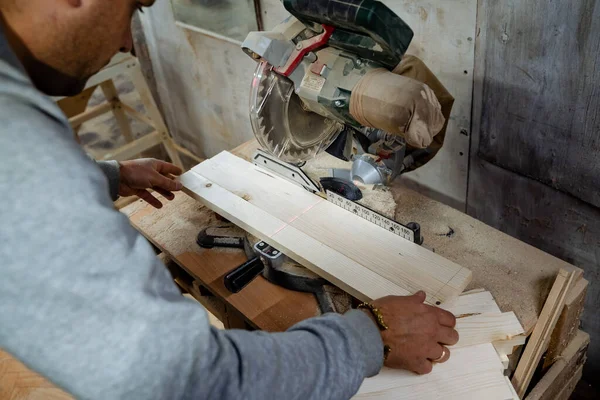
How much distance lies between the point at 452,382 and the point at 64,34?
37.1 inches

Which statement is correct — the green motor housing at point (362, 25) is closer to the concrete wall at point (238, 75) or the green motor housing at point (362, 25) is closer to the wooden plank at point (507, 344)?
the concrete wall at point (238, 75)

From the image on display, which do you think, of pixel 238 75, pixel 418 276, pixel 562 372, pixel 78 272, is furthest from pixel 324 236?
pixel 238 75

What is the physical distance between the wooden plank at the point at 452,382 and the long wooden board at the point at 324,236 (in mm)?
147

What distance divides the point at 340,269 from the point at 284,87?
0.49 meters

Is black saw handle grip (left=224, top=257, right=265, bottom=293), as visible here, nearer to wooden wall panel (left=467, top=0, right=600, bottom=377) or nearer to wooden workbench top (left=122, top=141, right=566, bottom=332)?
wooden workbench top (left=122, top=141, right=566, bottom=332)

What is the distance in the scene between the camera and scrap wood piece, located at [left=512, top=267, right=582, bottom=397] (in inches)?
45.9

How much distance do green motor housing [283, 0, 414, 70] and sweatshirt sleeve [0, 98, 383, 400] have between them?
65 centimetres

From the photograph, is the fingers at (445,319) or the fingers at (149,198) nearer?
Result: the fingers at (445,319)

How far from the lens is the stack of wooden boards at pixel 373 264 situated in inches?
41.9

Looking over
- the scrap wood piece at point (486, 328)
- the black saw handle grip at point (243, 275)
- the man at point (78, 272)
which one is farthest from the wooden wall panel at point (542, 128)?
the man at point (78, 272)

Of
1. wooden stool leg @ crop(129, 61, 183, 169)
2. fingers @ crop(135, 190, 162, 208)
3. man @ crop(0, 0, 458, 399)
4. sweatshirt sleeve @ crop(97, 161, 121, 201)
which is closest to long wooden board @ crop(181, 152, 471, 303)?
fingers @ crop(135, 190, 162, 208)

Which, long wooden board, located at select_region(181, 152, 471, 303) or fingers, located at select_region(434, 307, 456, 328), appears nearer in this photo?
fingers, located at select_region(434, 307, 456, 328)

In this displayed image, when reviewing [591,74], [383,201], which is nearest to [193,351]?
[383,201]

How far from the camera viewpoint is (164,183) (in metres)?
1.57
